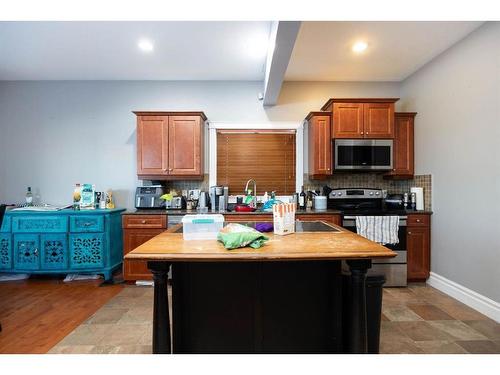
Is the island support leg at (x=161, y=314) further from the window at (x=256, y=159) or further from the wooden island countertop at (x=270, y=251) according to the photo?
the window at (x=256, y=159)

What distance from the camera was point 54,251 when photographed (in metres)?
3.33


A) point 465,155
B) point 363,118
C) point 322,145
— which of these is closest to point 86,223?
point 322,145

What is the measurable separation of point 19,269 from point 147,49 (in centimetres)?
308

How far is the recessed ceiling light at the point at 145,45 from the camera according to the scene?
289cm

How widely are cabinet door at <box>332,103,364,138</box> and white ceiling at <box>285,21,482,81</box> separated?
0.56 meters

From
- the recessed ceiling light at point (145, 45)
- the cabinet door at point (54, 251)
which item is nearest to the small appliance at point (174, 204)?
the cabinet door at point (54, 251)

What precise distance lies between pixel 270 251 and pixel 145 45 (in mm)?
2781

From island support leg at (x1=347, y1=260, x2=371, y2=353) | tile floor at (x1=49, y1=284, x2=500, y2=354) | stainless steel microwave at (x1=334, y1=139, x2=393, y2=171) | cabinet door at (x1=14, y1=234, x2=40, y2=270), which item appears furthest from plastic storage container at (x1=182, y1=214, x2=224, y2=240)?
cabinet door at (x1=14, y1=234, x2=40, y2=270)

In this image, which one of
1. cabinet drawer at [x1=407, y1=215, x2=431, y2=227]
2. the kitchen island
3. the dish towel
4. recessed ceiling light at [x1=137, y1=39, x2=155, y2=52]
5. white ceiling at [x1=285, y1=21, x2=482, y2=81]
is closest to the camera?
the kitchen island

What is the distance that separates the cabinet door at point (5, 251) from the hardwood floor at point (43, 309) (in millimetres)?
238

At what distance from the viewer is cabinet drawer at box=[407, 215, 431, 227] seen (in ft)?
10.9

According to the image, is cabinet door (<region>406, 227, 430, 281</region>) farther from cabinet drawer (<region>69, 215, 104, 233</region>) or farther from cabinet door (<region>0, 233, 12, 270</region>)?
cabinet door (<region>0, 233, 12, 270</region>)

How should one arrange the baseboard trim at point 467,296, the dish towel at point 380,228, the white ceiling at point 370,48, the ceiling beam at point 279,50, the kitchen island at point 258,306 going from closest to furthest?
the kitchen island at point 258,306, the ceiling beam at point 279,50, the baseboard trim at point 467,296, the white ceiling at point 370,48, the dish towel at point 380,228
